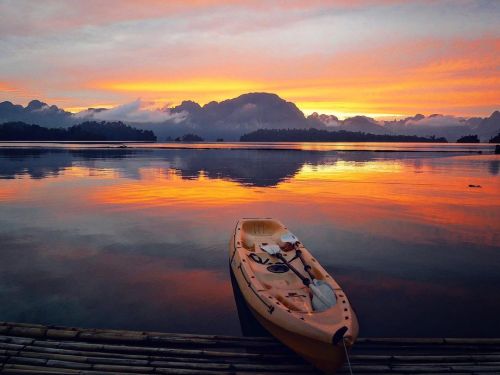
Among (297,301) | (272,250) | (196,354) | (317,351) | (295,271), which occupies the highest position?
(295,271)

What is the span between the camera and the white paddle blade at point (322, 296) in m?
10.4

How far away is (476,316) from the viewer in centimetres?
1303

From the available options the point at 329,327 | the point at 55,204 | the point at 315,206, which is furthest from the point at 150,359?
the point at 55,204

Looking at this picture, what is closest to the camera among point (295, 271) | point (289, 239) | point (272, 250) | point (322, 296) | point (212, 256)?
point (322, 296)

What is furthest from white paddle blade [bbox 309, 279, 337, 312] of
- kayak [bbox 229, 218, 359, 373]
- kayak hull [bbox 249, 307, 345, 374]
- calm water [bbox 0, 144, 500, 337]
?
calm water [bbox 0, 144, 500, 337]

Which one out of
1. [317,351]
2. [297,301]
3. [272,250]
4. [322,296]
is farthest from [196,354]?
[272,250]

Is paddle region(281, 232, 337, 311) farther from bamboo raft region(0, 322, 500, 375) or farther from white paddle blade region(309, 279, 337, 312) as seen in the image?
bamboo raft region(0, 322, 500, 375)

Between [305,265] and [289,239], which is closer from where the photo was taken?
[305,265]

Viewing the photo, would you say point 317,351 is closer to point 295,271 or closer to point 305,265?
point 295,271

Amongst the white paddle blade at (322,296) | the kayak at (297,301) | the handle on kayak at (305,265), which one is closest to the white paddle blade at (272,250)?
the kayak at (297,301)

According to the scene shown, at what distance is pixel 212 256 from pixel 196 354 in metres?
9.47

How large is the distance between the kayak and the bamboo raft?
0.70m

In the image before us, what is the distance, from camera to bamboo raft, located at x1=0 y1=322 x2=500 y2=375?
29.8 feet

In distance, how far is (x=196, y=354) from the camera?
9.87 meters
